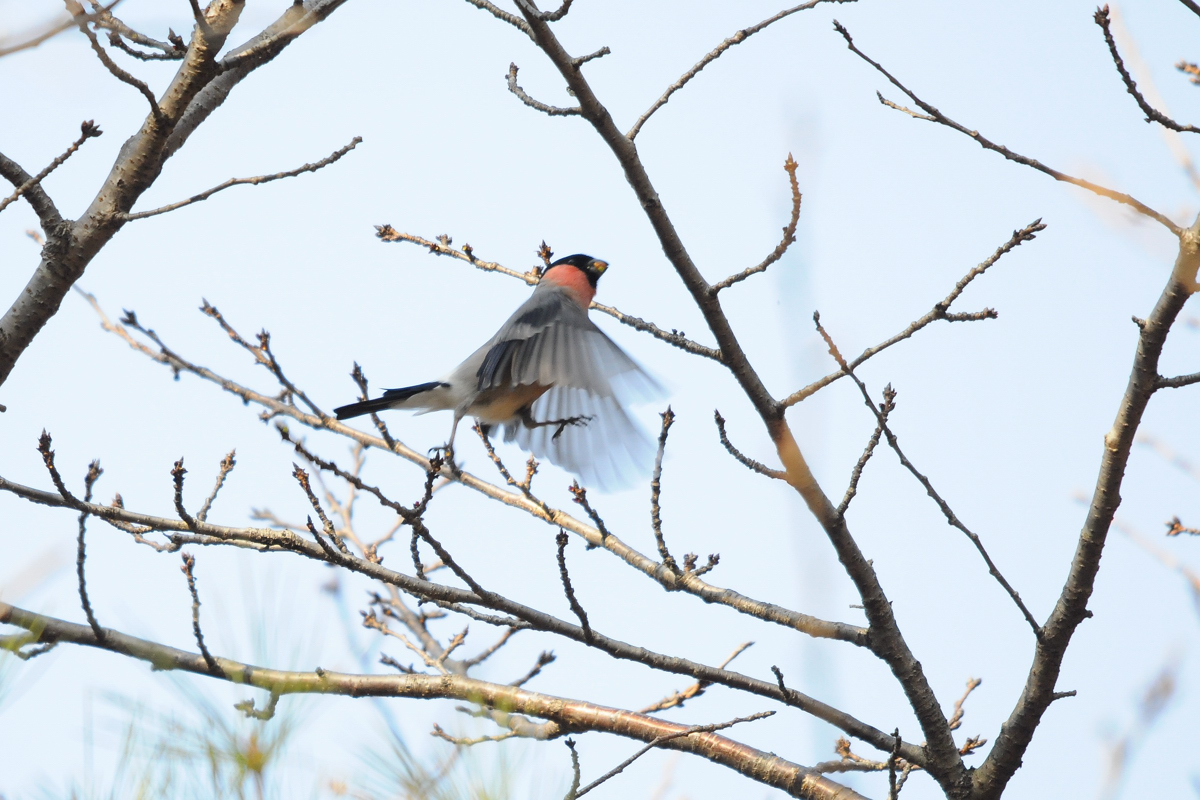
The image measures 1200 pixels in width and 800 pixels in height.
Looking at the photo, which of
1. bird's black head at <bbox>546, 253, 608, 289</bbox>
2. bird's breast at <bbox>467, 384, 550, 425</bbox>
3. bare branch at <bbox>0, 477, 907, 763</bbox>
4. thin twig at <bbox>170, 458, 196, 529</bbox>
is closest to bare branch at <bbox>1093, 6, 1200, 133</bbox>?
bare branch at <bbox>0, 477, 907, 763</bbox>

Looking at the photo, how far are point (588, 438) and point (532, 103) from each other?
2203 mm

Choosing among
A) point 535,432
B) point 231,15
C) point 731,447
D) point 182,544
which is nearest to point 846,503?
point 731,447

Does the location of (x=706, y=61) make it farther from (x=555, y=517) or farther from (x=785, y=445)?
(x=555, y=517)

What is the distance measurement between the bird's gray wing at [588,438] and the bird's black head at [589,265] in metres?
1.79

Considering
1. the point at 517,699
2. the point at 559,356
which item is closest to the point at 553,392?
the point at 559,356

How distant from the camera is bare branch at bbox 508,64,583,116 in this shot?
245 cm

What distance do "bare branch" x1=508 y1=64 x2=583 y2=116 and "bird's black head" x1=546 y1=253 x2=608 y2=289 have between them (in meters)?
3.90

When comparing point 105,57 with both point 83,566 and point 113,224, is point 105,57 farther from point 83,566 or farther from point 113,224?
point 83,566

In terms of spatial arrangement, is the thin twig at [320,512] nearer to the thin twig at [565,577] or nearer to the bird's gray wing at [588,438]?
the thin twig at [565,577]

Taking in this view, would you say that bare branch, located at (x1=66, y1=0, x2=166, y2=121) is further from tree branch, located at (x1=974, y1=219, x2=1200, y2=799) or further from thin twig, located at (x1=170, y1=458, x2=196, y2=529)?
tree branch, located at (x1=974, y1=219, x2=1200, y2=799)

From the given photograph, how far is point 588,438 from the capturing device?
4602 millimetres

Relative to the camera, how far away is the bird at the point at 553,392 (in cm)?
421

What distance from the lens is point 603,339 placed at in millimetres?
4352

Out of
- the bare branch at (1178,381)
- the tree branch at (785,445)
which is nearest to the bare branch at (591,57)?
the tree branch at (785,445)
